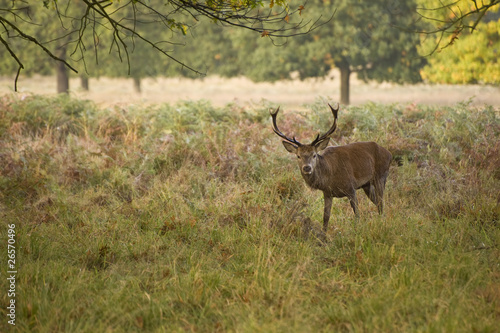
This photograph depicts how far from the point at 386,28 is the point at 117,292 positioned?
73.4ft

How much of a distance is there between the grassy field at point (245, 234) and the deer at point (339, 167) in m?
0.35

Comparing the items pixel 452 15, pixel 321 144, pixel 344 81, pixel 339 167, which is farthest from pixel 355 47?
pixel 321 144

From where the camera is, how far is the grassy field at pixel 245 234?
14.2 feet

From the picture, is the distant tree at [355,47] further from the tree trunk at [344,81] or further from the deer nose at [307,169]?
the deer nose at [307,169]

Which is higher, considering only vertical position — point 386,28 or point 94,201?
point 386,28

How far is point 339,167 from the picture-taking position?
6.88 m

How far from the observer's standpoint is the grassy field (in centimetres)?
434

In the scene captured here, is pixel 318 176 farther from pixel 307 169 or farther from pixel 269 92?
pixel 269 92

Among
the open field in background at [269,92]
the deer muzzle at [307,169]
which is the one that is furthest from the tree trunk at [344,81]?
the deer muzzle at [307,169]

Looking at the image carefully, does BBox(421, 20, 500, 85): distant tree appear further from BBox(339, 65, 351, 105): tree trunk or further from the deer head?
the deer head

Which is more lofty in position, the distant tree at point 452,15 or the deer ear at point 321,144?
the distant tree at point 452,15

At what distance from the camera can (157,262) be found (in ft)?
18.5

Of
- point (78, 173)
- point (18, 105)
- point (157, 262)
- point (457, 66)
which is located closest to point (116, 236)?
point (157, 262)

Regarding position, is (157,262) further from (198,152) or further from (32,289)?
(198,152)
